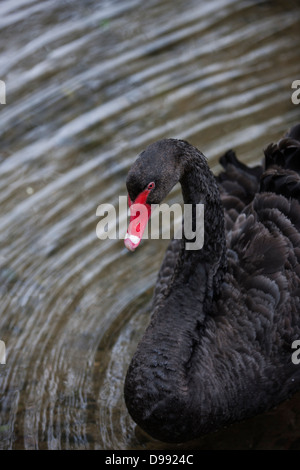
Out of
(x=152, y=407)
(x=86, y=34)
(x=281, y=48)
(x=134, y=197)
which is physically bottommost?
(x=152, y=407)

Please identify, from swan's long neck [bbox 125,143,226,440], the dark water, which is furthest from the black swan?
the dark water

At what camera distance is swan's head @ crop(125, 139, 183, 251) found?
314 centimetres

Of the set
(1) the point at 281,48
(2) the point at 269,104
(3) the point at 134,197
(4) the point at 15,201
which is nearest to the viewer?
(3) the point at 134,197

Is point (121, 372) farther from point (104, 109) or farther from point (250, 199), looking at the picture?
point (104, 109)

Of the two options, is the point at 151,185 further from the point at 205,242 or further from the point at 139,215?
the point at 205,242

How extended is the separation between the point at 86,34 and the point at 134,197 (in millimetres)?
3804

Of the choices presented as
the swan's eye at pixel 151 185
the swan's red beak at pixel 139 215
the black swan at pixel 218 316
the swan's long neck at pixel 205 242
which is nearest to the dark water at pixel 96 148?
the black swan at pixel 218 316

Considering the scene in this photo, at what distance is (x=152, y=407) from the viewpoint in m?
3.39

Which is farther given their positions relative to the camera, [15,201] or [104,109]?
[104,109]

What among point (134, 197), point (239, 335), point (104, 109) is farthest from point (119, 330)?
point (104, 109)

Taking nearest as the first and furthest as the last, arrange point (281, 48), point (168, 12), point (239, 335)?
point (239, 335)
point (281, 48)
point (168, 12)

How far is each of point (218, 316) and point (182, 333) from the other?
0.69ft

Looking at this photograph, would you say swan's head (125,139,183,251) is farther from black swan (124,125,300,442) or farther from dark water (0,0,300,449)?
dark water (0,0,300,449)

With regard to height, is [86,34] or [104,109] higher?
[86,34]
